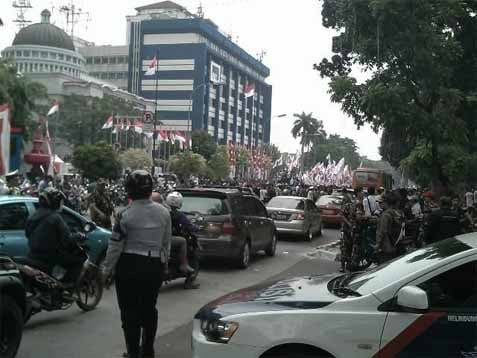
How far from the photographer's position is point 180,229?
9.88 metres

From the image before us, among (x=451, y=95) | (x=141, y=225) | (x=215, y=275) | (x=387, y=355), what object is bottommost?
(x=215, y=275)

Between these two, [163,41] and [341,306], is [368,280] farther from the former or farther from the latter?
[163,41]

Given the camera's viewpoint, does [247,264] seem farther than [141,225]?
Yes

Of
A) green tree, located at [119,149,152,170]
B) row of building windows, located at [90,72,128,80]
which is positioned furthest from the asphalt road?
row of building windows, located at [90,72,128,80]

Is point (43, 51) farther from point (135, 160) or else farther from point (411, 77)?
point (411, 77)

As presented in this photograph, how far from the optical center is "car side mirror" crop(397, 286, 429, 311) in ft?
12.5

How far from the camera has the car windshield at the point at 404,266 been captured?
14.0ft

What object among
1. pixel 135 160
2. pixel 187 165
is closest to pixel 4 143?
pixel 187 165

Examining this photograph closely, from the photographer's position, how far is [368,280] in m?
4.62

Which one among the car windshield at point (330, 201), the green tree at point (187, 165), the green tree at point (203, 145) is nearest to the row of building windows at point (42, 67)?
the green tree at point (203, 145)

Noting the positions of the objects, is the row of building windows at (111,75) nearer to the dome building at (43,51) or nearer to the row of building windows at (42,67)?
the dome building at (43,51)

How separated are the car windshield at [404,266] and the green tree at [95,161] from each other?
143 feet

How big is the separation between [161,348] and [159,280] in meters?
1.79

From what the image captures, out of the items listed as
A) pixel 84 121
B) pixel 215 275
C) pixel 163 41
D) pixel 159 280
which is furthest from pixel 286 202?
pixel 163 41
